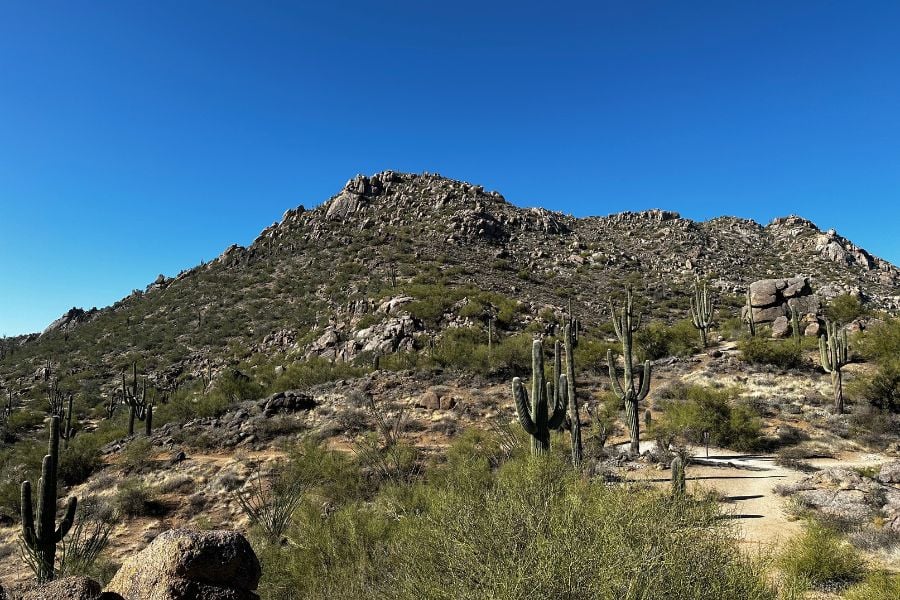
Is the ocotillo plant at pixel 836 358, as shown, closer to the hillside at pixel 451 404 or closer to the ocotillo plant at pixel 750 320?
the hillside at pixel 451 404

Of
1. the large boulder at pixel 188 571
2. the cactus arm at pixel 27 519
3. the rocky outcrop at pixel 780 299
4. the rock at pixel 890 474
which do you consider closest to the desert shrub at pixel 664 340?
the rocky outcrop at pixel 780 299

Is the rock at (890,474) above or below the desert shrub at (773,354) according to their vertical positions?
below

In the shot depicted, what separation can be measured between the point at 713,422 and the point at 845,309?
73.7ft

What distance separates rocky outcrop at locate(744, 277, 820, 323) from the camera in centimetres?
2938

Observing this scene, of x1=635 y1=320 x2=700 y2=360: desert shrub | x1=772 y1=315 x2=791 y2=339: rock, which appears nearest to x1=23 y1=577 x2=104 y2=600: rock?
x1=635 y1=320 x2=700 y2=360: desert shrub

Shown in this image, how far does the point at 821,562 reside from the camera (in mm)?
6246

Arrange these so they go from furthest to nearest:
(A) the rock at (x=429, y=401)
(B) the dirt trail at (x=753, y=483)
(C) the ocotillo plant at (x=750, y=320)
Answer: (C) the ocotillo plant at (x=750, y=320) < (A) the rock at (x=429, y=401) < (B) the dirt trail at (x=753, y=483)

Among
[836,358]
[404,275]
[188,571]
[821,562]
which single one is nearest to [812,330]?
[836,358]

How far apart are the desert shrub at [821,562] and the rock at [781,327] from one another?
82.7 ft

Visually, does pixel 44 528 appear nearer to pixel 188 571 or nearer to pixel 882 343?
pixel 188 571

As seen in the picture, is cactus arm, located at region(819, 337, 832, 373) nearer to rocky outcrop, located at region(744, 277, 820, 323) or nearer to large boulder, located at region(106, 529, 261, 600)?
rocky outcrop, located at region(744, 277, 820, 323)

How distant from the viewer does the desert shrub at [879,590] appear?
4762 mm

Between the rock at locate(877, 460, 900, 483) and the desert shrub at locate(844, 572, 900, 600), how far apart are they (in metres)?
7.23

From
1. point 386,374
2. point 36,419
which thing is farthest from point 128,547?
point 36,419
